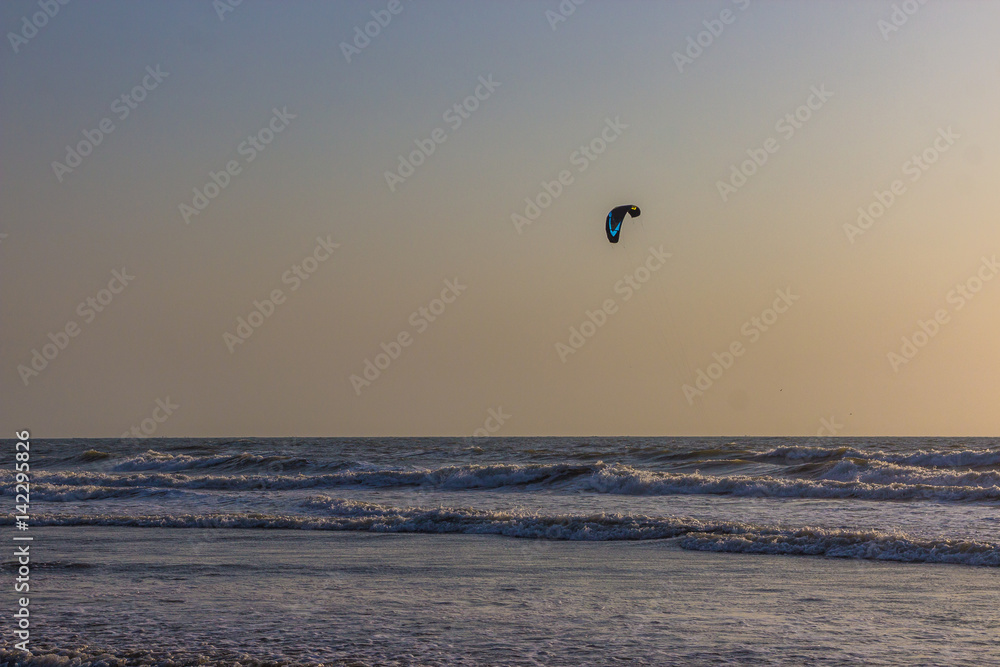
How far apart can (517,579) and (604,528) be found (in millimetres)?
5281

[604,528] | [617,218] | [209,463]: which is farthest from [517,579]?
[209,463]

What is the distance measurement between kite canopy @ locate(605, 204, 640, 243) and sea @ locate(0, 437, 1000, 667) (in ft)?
24.2

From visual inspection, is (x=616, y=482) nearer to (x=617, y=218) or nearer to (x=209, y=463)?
(x=617, y=218)

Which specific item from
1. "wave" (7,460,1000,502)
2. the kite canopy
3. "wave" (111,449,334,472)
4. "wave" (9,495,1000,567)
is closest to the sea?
"wave" (9,495,1000,567)

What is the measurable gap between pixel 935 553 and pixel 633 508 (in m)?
8.85

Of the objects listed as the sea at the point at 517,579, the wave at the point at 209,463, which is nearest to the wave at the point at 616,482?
the sea at the point at 517,579

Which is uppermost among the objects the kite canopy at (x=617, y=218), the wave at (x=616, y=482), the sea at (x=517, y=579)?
the kite canopy at (x=617, y=218)

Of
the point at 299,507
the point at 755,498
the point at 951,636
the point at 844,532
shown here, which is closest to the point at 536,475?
the point at 755,498

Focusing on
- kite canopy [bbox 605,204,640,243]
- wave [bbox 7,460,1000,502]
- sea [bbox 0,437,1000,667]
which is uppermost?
kite canopy [bbox 605,204,640,243]

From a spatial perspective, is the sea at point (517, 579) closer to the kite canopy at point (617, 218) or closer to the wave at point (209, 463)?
the kite canopy at point (617, 218)

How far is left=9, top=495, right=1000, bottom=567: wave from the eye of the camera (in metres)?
14.5

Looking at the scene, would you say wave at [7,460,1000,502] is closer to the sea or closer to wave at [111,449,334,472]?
the sea

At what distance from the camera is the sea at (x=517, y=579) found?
8578 mm

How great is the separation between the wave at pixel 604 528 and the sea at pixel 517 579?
0.17 feet
